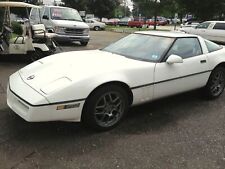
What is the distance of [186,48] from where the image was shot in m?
5.31

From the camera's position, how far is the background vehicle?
888 centimetres

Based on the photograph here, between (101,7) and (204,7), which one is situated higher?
(204,7)

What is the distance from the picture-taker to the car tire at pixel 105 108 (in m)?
4.01

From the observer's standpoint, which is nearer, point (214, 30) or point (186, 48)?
point (186, 48)

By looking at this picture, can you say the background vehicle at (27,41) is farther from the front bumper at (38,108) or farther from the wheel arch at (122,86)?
the wheel arch at (122,86)

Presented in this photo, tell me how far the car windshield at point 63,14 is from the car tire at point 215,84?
31.8ft

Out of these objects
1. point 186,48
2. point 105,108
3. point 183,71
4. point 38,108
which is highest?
point 186,48

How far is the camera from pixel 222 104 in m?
5.69

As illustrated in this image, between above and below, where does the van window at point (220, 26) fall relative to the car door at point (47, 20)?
below

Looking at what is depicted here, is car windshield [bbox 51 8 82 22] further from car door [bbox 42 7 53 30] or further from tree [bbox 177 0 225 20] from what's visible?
tree [bbox 177 0 225 20]

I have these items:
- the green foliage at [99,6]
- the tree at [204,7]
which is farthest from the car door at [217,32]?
the green foliage at [99,6]

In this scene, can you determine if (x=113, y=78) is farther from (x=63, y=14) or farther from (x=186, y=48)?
(x=63, y=14)

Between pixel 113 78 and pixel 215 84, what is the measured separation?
253 centimetres

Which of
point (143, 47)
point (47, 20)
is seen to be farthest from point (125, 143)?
point (47, 20)
